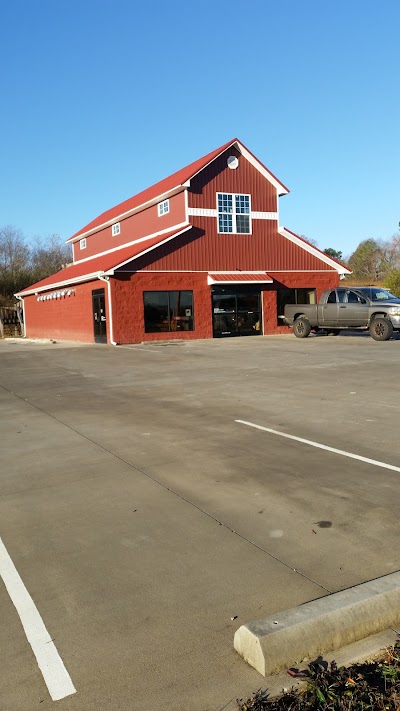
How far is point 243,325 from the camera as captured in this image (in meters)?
29.4

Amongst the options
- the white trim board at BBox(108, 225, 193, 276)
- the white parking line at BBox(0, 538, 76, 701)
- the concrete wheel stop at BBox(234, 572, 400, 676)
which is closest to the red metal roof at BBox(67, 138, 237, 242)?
the white trim board at BBox(108, 225, 193, 276)

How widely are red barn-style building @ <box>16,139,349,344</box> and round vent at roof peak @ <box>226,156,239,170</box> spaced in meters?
0.05

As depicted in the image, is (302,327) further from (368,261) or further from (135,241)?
(368,261)

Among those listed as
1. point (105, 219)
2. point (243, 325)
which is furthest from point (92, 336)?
point (105, 219)

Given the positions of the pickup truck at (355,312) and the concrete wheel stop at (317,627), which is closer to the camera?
the concrete wheel stop at (317,627)

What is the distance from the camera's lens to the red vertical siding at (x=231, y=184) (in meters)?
28.0

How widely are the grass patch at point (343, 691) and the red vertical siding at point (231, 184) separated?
26743mm

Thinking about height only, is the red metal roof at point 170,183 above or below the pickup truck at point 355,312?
above

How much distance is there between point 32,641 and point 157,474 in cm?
276

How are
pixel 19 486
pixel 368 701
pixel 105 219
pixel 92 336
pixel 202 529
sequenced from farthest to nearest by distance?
pixel 105 219 → pixel 92 336 → pixel 19 486 → pixel 202 529 → pixel 368 701

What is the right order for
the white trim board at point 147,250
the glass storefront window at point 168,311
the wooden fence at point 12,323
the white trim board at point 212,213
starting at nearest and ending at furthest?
the white trim board at point 147,250
the glass storefront window at point 168,311
the white trim board at point 212,213
the wooden fence at point 12,323

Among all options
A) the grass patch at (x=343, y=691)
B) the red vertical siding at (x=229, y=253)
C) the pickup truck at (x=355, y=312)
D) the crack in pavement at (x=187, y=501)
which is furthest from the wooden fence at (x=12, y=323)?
the grass patch at (x=343, y=691)

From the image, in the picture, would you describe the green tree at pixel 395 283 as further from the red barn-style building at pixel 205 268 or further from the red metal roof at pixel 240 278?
the red metal roof at pixel 240 278

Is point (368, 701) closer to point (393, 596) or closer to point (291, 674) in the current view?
point (291, 674)
